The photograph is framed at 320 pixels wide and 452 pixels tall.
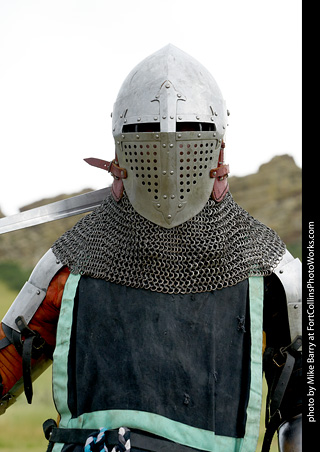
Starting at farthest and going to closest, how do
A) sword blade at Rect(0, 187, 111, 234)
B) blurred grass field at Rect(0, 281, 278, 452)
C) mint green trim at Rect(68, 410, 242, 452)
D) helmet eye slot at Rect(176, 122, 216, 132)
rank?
blurred grass field at Rect(0, 281, 278, 452) < sword blade at Rect(0, 187, 111, 234) < helmet eye slot at Rect(176, 122, 216, 132) < mint green trim at Rect(68, 410, 242, 452)

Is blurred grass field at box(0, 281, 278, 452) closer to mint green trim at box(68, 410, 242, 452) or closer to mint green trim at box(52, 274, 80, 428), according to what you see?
mint green trim at box(52, 274, 80, 428)

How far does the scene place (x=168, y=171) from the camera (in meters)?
2.77

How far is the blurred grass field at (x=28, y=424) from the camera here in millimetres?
5496

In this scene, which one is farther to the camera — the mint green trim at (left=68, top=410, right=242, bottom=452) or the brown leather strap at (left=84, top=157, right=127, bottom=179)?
the brown leather strap at (left=84, top=157, right=127, bottom=179)

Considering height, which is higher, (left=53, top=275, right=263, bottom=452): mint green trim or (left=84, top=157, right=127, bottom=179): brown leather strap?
(left=84, top=157, right=127, bottom=179): brown leather strap

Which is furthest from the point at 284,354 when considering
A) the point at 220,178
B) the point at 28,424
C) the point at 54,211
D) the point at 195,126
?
the point at 28,424

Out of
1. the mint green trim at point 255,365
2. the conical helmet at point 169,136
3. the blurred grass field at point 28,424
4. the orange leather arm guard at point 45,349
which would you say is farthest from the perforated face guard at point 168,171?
the blurred grass field at point 28,424

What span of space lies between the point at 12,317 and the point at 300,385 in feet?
4.50

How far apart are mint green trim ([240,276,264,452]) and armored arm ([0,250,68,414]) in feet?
2.86

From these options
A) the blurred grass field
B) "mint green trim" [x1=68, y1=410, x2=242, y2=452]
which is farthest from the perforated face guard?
the blurred grass field

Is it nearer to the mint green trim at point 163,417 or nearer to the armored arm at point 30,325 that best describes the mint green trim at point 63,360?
the mint green trim at point 163,417

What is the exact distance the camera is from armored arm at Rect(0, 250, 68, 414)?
3014 millimetres

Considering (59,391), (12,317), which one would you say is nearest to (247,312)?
(59,391)
